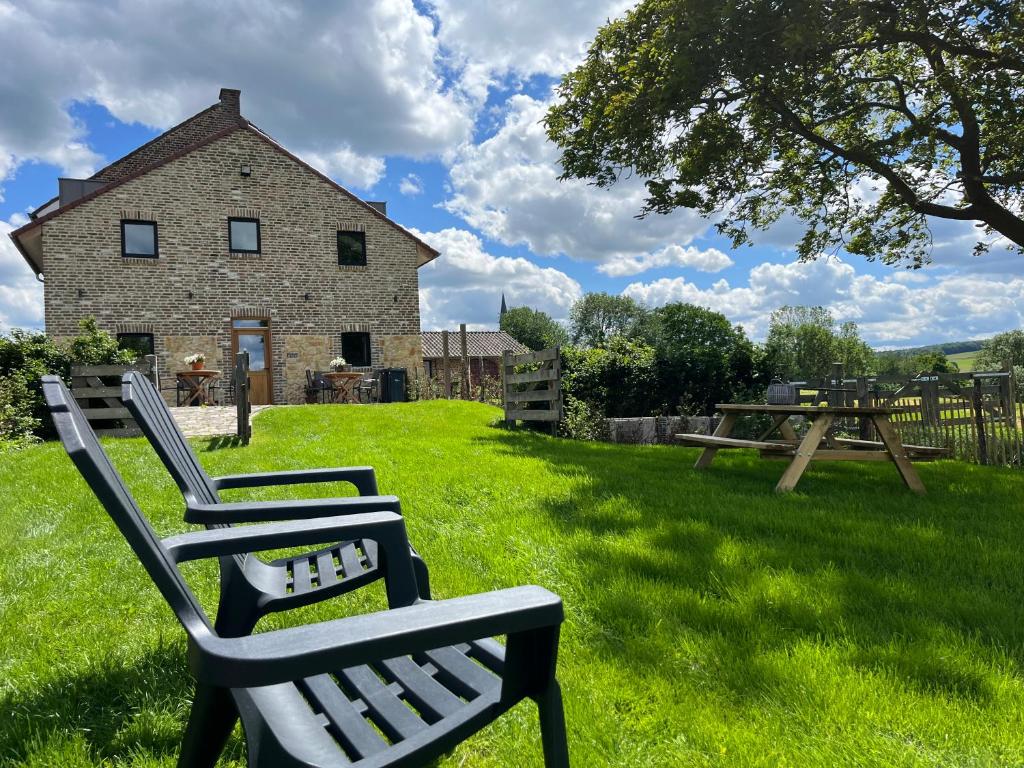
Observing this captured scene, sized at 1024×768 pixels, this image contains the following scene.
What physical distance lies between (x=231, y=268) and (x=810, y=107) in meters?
15.5

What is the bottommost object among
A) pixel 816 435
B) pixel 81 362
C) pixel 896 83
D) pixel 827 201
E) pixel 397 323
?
pixel 816 435

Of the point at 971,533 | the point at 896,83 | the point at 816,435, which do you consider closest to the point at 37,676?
the point at 971,533

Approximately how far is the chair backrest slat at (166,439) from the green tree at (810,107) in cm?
808

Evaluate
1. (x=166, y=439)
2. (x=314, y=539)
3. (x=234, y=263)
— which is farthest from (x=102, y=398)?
(x=314, y=539)

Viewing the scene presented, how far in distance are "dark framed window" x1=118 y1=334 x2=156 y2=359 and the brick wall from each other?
0.21 metres

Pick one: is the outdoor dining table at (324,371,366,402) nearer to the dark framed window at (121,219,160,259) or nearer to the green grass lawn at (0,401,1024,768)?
the dark framed window at (121,219,160,259)

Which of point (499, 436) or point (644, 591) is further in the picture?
point (499, 436)

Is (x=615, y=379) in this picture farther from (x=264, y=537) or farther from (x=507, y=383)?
(x=264, y=537)

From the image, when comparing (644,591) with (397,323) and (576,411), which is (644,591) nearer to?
(576,411)

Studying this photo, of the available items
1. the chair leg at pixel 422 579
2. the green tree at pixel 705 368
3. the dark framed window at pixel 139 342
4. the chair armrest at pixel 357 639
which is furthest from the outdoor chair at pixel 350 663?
the dark framed window at pixel 139 342

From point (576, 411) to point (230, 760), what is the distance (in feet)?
29.0

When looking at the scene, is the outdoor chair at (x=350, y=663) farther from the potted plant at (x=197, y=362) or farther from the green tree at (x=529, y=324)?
the green tree at (x=529, y=324)

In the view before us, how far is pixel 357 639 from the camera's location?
972mm

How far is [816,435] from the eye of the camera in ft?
17.1
